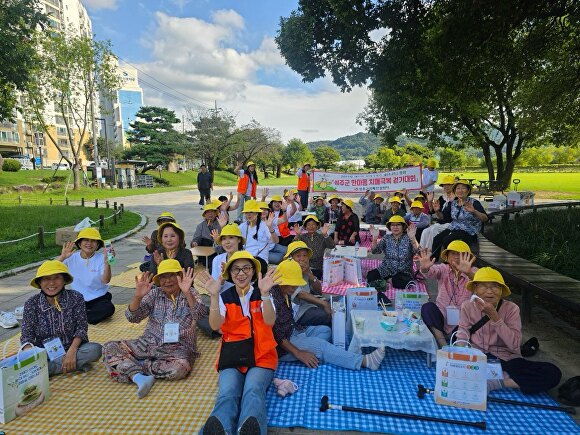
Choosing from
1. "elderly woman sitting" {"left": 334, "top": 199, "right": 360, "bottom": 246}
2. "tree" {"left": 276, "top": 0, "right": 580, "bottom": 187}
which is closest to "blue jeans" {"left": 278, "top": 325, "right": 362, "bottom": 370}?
"elderly woman sitting" {"left": 334, "top": 199, "right": 360, "bottom": 246}

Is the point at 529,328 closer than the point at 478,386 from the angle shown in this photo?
No

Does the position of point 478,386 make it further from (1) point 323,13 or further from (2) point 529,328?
(1) point 323,13

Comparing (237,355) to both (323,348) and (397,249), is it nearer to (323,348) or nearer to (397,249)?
(323,348)

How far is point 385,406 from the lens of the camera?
3432mm

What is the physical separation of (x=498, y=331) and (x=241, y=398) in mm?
2655

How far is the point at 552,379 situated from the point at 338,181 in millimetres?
10765

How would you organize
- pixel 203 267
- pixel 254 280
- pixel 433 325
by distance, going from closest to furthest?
pixel 254 280, pixel 433 325, pixel 203 267

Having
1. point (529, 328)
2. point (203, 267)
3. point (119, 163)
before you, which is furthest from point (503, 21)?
point (119, 163)

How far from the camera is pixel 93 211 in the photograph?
1730 centimetres

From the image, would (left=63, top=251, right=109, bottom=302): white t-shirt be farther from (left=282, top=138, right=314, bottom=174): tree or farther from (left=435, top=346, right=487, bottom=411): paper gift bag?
(left=282, top=138, right=314, bottom=174): tree

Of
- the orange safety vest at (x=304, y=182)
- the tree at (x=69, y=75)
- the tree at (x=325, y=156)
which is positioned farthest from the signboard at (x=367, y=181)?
the tree at (x=325, y=156)

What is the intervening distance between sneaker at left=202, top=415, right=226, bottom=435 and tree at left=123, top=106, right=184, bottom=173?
4866 centimetres

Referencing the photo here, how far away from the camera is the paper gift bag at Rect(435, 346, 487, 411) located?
322 centimetres

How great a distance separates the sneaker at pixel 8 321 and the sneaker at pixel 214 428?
4169 millimetres
